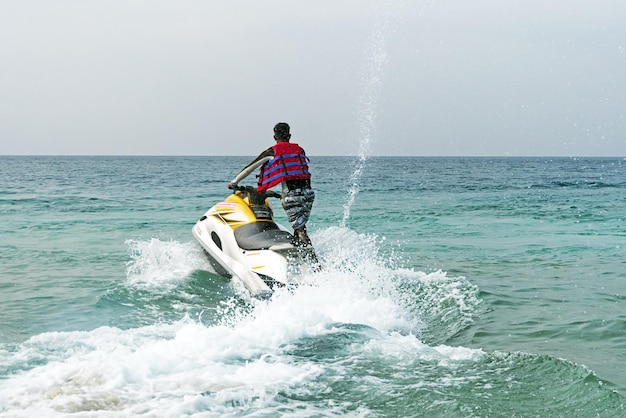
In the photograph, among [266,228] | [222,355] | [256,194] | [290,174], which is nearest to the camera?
[222,355]

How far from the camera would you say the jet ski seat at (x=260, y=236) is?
8.26 metres

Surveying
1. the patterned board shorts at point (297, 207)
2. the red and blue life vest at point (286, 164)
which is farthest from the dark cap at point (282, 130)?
the patterned board shorts at point (297, 207)

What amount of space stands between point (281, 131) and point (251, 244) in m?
1.51

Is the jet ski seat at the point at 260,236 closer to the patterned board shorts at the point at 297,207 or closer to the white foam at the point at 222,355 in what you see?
the patterned board shorts at the point at 297,207

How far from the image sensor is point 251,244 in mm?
8438

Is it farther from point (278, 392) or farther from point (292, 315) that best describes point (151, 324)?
point (278, 392)

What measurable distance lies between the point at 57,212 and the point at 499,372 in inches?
745

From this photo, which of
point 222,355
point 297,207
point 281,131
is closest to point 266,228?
point 297,207

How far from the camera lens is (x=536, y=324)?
23.0 feet

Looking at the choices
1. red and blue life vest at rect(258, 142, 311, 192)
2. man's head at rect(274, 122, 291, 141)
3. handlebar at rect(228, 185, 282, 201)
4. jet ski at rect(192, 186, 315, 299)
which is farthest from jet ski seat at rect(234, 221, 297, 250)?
man's head at rect(274, 122, 291, 141)

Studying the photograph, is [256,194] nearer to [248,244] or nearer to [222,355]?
[248,244]

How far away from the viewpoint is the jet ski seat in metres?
8.26

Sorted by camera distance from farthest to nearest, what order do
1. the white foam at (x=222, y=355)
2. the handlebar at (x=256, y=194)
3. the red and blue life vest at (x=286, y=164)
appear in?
the handlebar at (x=256, y=194), the red and blue life vest at (x=286, y=164), the white foam at (x=222, y=355)

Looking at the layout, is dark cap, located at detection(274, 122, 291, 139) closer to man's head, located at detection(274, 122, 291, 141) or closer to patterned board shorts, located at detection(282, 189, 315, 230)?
man's head, located at detection(274, 122, 291, 141)
